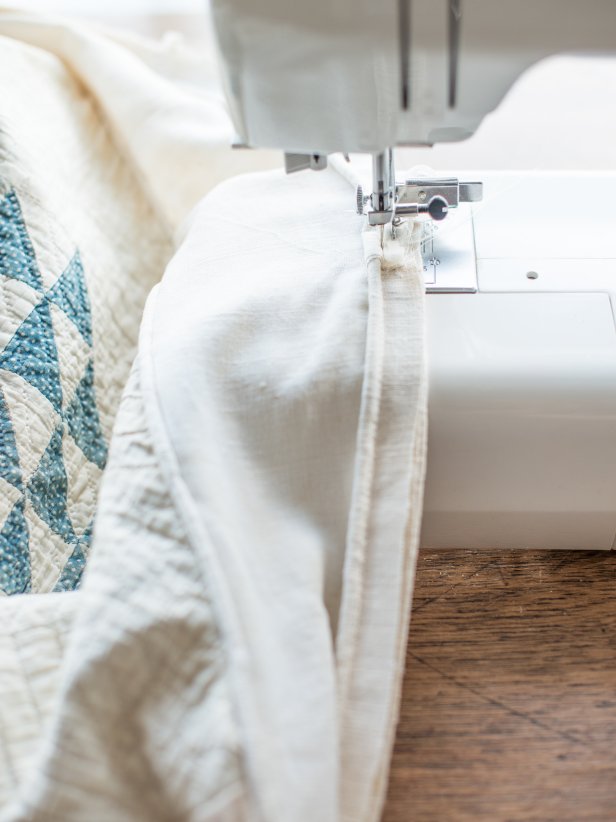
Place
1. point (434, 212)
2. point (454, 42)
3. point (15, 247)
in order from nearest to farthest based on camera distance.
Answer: point (454, 42) < point (434, 212) < point (15, 247)

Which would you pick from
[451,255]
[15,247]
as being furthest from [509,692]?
[15,247]

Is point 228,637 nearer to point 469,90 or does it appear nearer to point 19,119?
point 469,90

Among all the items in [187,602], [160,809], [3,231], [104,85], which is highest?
[104,85]

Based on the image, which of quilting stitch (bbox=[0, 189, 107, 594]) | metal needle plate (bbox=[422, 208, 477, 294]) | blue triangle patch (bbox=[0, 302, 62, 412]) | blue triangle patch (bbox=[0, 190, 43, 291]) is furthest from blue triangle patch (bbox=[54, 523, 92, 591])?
metal needle plate (bbox=[422, 208, 477, 294])

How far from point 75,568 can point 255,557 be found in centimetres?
26

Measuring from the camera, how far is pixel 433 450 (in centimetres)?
64

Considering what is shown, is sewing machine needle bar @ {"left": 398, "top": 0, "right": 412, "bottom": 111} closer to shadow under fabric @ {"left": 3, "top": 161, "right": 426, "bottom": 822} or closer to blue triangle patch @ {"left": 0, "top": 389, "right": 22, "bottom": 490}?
shadow under fabric @ {"left": 3, "top": 161, "right": 426, "bottom": 822}

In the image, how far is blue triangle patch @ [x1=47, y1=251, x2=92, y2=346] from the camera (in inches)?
32.4

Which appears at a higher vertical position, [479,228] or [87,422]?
[479,228]

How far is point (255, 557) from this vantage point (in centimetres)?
56

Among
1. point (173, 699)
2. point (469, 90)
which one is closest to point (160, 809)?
point (173, 699)

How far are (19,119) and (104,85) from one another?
0.16m

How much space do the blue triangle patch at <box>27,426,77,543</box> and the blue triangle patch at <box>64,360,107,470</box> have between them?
0.08 feet

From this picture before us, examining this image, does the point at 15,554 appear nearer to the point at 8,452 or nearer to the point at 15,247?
the point at 8,452
